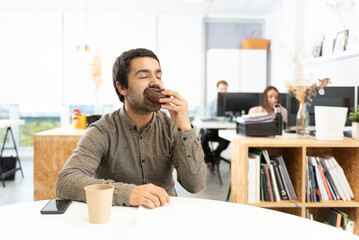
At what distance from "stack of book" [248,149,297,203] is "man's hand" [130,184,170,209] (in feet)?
3.97

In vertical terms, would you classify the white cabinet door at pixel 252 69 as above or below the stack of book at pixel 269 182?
above

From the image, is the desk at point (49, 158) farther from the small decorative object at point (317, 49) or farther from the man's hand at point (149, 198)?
the small decorative object at point (317, 49)

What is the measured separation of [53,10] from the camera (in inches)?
238

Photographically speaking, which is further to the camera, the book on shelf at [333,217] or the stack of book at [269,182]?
the book on shelf at [333,217]

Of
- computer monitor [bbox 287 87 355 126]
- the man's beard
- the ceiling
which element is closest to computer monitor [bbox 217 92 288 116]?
the ceiling

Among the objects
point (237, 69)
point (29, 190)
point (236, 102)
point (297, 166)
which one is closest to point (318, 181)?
point (297, 166)

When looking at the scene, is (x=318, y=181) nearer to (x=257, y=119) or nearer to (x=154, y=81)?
(x=257, y=119)

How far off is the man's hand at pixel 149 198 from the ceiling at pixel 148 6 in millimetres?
4952

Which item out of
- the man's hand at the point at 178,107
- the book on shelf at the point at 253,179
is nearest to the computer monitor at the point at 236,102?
the book on shelf at the point at 253,179

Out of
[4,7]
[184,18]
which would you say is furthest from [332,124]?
[4,7]

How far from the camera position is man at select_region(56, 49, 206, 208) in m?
1.38

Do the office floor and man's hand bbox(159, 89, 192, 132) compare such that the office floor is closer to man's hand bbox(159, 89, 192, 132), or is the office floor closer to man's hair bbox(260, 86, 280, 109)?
man's hair bbox(260, 86, 280, 109)

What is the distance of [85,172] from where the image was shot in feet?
4.33

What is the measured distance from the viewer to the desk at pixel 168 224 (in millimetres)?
803
